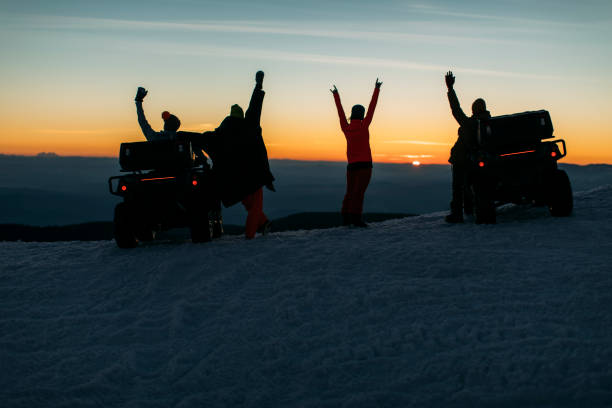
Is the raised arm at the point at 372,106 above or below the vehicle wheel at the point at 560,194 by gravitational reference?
above

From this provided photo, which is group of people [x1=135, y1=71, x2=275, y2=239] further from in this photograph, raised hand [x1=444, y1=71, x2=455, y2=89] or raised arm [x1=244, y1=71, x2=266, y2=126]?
raised hand [x1=444, y1=71, x2=455, y2=89]

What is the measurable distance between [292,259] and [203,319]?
1.95m

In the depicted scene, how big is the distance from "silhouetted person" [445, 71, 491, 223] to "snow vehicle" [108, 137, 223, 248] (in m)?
4.40

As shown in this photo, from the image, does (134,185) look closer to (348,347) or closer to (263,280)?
(263,280)

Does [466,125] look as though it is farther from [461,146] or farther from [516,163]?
[516,163]

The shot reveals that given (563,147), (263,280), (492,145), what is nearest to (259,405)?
(263,280)

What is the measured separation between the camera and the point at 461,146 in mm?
10211

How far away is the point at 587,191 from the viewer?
12.6 m

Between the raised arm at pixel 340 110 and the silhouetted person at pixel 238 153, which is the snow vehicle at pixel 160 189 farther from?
the raised arm at pixel 340 110

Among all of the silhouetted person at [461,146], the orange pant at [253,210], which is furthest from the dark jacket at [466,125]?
the orange pant at [253,210]

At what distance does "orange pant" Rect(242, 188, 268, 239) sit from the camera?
954 centimetres

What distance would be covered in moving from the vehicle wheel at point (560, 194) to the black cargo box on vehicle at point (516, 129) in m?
0.70

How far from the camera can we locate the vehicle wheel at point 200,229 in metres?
9.07

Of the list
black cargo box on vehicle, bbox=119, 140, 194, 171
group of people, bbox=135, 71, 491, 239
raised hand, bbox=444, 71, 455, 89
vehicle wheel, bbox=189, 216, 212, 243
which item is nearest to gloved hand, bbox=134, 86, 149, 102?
group of people, bbox=135, 71, 491, 239
